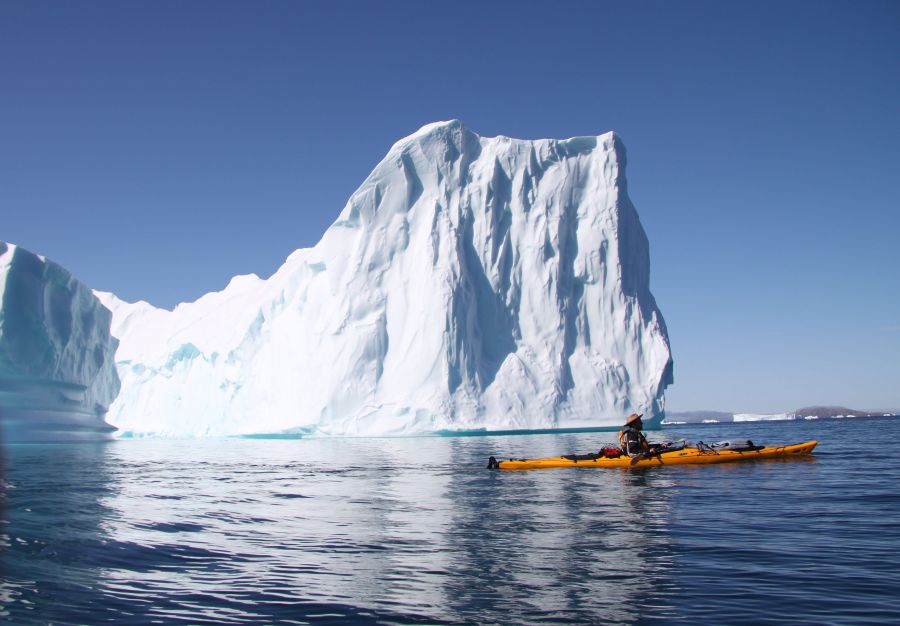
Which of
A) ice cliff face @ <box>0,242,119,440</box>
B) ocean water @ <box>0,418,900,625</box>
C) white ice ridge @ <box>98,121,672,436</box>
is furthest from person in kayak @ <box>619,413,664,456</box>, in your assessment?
ice cliff face @ <box>0,242,119,440</box>

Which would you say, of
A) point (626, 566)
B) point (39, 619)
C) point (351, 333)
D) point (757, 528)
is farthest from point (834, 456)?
point (351, 333)

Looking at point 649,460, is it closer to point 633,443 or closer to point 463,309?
point 633,443

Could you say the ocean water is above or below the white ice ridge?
below

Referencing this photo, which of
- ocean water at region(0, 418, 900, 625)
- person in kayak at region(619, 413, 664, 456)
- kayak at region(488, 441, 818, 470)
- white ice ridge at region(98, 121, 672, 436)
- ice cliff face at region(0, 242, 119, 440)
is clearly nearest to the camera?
ocean water at region(0, 418, 900, 625)

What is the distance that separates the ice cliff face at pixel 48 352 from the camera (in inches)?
1369

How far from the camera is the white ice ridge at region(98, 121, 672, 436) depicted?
41.3 meters

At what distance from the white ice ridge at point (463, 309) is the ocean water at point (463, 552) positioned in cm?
2524

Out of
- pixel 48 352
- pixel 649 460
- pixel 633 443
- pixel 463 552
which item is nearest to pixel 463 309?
pixel 48 352

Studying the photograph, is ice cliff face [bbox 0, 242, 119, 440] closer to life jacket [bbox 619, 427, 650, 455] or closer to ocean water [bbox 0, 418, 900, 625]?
ocean water [bbox 0, 418, 900, 625]

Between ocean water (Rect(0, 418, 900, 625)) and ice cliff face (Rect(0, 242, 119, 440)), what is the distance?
22.5m

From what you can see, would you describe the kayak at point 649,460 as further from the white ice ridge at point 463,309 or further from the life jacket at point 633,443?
the white ice ridge at point 463,309

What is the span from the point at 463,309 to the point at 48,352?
22.0 meters

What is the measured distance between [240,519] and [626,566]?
631 cm

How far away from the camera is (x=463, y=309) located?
4234 centimetres
